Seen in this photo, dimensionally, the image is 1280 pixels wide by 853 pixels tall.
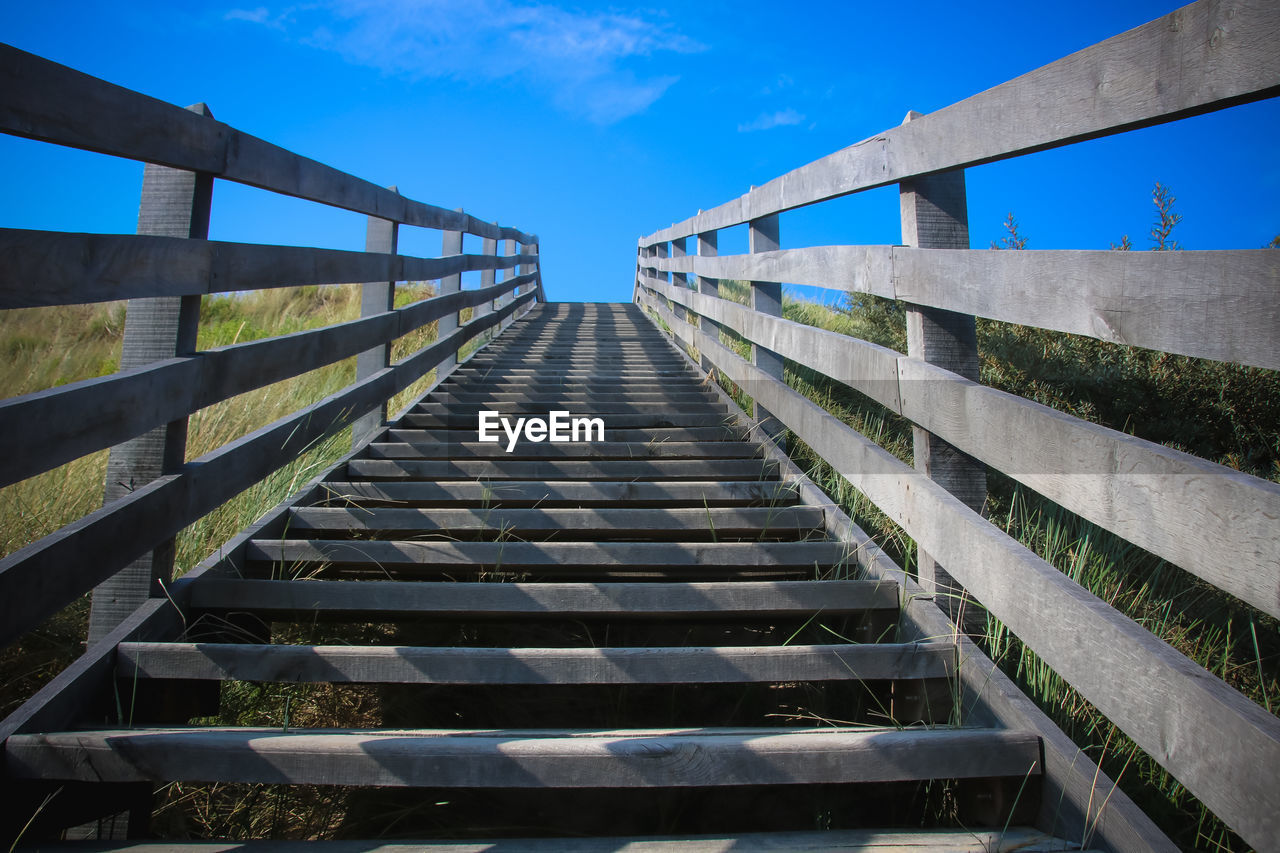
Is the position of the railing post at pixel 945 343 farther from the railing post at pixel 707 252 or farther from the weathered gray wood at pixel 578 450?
the railing post at pixel 707 252

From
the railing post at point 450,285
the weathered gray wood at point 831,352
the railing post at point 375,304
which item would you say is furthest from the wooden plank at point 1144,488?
the railing post at point 450,285

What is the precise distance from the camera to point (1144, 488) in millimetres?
1264

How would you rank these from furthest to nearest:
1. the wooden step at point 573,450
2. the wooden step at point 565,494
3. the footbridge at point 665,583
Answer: the wooden step at point 573,450 → the wooden step at point 565,494 → the footbridge at point 665,583

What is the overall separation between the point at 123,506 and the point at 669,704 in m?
1.55

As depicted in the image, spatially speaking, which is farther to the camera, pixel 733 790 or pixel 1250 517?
pixel 733 790

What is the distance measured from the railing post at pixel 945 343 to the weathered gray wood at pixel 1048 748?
0.29ft

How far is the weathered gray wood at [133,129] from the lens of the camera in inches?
58.3

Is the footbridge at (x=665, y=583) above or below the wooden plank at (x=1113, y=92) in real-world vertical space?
below

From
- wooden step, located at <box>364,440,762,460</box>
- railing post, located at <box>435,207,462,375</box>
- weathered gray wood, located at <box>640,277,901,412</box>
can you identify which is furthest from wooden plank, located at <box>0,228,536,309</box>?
railing post, located at <box>435,207,462,375</box>

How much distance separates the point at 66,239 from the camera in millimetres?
1576

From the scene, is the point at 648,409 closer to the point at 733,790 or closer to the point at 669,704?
the point at 669,704

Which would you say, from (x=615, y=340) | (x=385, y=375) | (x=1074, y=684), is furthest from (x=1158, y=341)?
(x=615, y=340)

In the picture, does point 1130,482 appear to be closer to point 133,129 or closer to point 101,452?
point 133,129

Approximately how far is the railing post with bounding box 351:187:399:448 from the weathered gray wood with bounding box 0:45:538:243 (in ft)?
3.14
